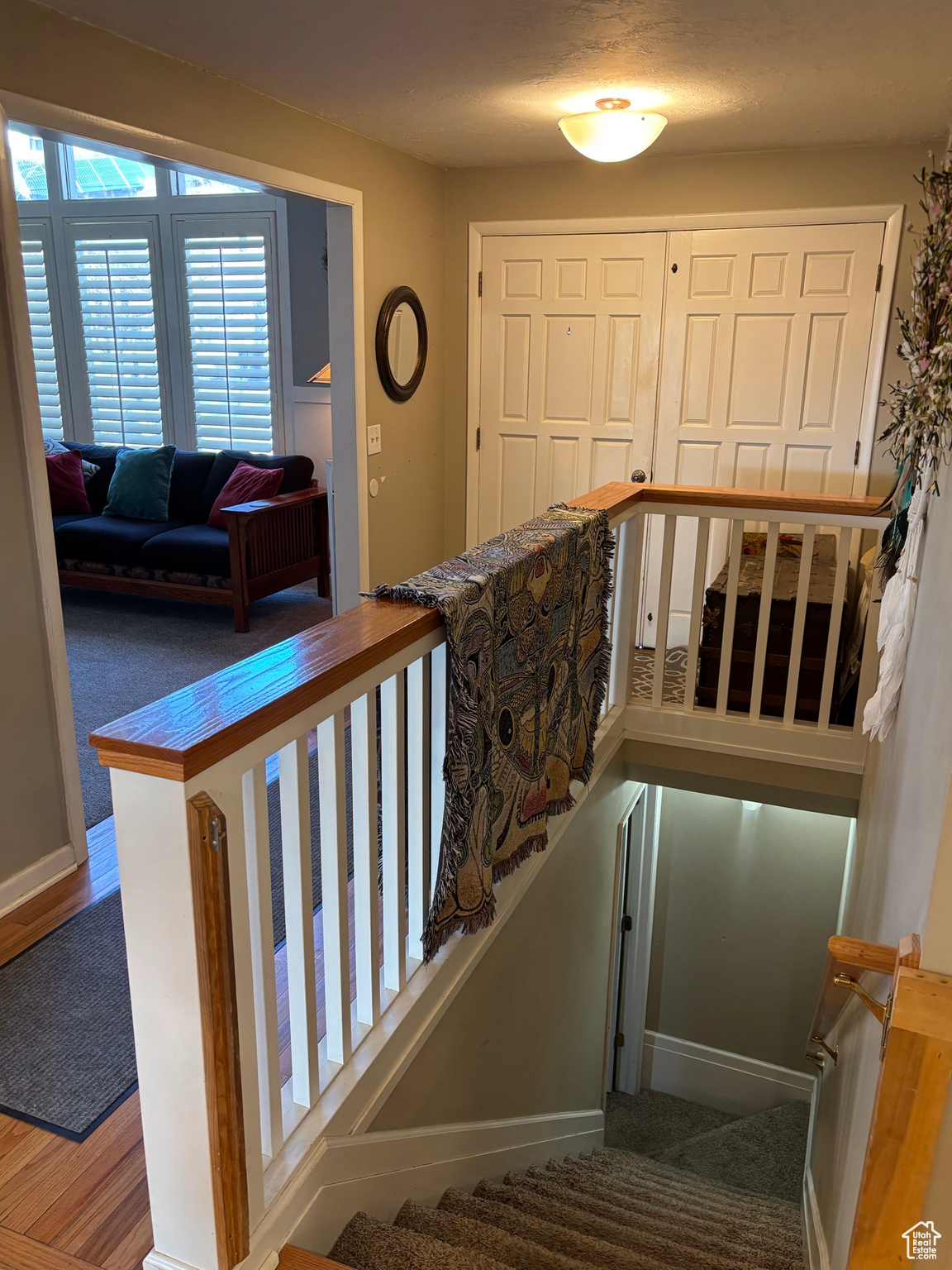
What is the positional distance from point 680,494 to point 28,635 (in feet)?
6.79

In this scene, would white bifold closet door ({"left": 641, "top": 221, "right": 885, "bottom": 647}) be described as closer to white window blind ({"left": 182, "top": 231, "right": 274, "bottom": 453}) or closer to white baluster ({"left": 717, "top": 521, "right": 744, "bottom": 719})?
white baluster ({"left": 717, "top": 521, "right": 744, "bottom": 719})

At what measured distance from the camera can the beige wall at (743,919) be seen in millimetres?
4875

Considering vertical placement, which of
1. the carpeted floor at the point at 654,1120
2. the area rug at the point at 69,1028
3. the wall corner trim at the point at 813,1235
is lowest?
the carpeted floor at the point at 654,1120

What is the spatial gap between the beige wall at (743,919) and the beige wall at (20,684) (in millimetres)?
3217

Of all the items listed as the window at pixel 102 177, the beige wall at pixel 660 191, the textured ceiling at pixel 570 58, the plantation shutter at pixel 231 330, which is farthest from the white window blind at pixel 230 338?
the textured ceiling at pixel 570 58

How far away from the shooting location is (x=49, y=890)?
2.63 metres

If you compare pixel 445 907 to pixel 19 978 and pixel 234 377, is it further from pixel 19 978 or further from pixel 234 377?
pixel 234 377

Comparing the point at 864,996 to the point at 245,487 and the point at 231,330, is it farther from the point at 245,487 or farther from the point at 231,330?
the point at 231,330

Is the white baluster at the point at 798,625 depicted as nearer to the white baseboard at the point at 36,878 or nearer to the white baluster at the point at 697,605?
the white baluster at the point at 697,605

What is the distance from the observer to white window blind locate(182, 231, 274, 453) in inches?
245

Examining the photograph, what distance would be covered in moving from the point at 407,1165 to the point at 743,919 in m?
3.55

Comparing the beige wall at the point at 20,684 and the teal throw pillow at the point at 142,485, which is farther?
the teal throw pillow at the point at 142,485

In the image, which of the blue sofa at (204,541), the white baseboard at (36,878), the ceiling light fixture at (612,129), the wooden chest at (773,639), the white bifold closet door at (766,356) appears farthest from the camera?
the blue sofa at (204,541)

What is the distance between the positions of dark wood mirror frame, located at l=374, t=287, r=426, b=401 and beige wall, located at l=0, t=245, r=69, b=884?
6.44 feet
